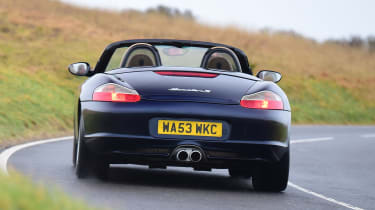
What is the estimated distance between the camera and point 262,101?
24.7 feet

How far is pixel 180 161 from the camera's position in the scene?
24.1 ft

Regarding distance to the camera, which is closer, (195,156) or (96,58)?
(195,156)

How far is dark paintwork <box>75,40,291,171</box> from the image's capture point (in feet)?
A: 23.9

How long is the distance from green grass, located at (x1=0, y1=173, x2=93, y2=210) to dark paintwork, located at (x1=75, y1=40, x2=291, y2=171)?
8.44ft

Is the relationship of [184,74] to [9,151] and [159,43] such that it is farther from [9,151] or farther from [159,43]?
[9,151]

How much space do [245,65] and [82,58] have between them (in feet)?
98.5

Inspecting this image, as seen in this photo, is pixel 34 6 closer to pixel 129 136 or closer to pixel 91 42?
pixel 91 42

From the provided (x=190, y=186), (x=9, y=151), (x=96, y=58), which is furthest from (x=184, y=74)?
(x=96, y=58)

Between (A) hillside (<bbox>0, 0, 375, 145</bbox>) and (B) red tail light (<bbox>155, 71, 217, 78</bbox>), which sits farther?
(A) hillside (<bbox>0, 0, 375, 145</bbox>)

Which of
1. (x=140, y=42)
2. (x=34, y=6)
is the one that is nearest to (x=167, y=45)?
(x=140, y=42)

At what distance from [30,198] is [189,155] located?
129 inches

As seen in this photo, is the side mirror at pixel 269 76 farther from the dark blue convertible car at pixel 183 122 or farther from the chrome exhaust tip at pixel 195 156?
the chrome exhaust tip at pixel 195 156

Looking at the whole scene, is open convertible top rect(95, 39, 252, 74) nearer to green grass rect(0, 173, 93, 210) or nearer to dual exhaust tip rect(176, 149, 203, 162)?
dual exhaust tip rect(176, 149, 203, 162)

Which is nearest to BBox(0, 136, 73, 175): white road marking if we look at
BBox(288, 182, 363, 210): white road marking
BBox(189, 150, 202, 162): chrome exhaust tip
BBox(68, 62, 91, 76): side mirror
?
BBox(68, 62, 91, 76): side mirror
